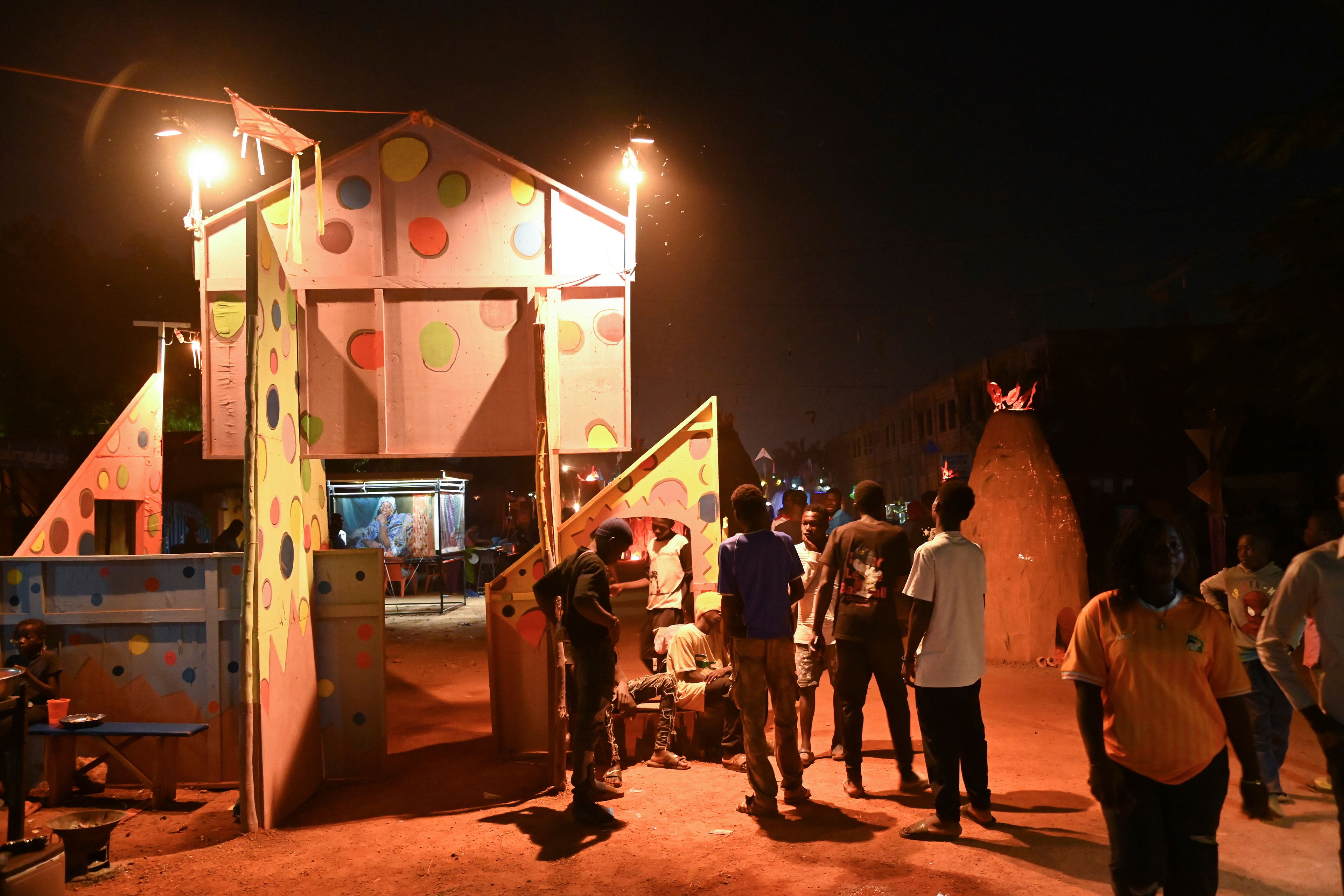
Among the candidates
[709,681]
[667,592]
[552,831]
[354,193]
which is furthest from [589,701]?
[354,193]

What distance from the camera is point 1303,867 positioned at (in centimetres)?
433

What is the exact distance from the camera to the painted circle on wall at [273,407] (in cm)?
578

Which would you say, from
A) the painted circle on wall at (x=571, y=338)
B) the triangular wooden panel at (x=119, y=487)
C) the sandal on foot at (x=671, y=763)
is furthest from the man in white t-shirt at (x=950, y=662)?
the triangular wooden panel at (x=119, y=487)

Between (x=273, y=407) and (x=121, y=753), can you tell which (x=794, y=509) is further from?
(x=121, y=753)

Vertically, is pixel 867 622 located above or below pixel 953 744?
above

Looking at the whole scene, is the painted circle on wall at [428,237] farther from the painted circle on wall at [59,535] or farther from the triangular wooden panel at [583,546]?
the painted circle on wall at [59,535]

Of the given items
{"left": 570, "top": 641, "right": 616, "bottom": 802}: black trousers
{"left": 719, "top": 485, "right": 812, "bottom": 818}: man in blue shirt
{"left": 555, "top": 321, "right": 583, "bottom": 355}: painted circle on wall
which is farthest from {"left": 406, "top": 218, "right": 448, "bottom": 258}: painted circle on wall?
{"left": 719, "top": 485, "right": 812, "bottom": 818}: man in blue shirt

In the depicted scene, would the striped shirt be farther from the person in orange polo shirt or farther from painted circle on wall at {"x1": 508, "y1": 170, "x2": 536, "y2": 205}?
painted circle on wall at {"x1": 508, "y1": 170, "x2": 536, "y2": 205}

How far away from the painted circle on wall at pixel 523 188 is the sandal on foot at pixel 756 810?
16.8 feet

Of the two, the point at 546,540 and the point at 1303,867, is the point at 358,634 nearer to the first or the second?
the point at 546,540

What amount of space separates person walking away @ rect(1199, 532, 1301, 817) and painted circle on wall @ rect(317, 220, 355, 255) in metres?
6.88

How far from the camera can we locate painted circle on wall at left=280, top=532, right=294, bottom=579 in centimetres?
591

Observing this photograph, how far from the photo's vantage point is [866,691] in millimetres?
5727

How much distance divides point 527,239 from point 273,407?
8.75 feet
